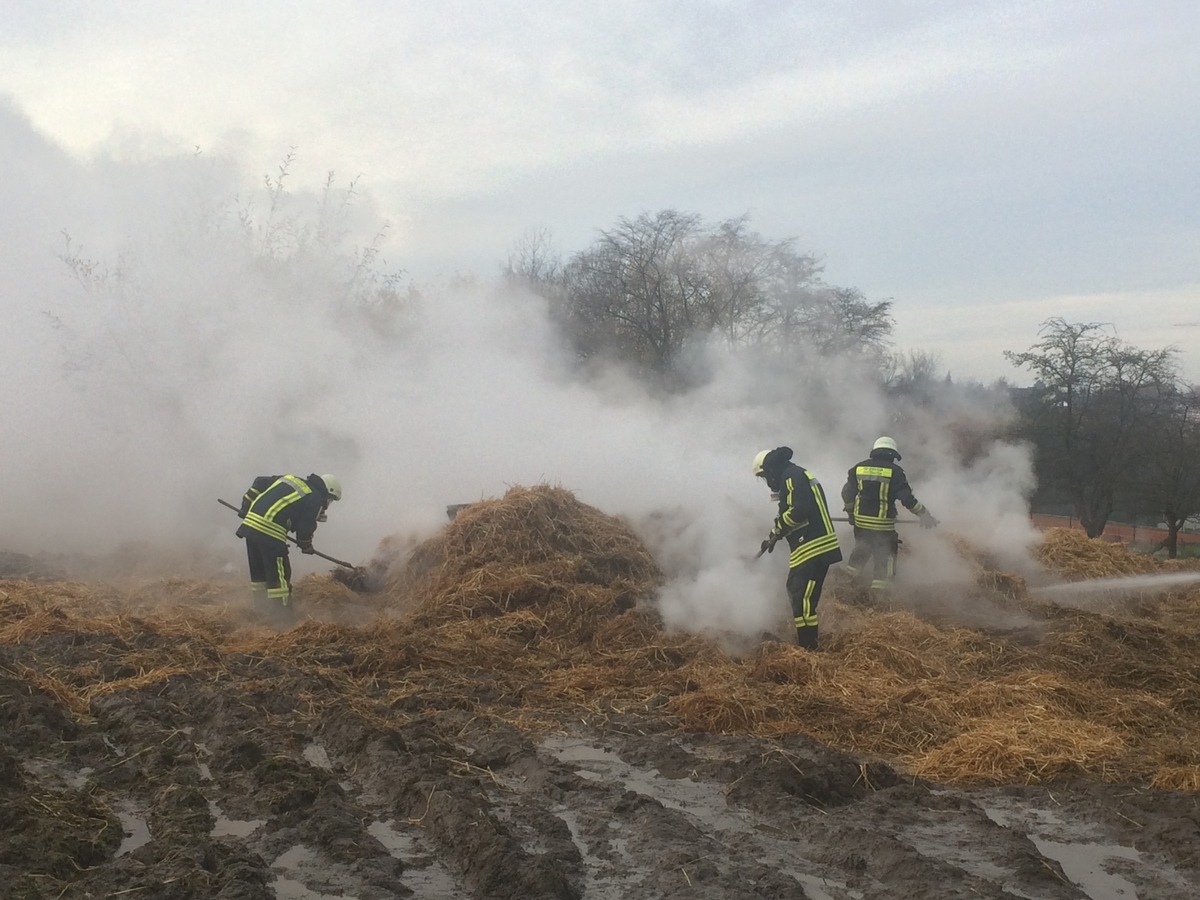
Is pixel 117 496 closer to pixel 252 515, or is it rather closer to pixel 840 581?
pixel 252 515

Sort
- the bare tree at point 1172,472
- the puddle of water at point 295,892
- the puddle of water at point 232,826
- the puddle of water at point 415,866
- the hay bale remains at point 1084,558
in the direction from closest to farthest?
the puddle of water at point 295,892 → the puddle of water at point 415,866 → the puddle of water at point 232,826 → the hay bale remains at point 1084,558 → the bare tree at point 1172,472

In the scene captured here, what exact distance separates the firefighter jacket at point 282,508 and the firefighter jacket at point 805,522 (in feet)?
15.8

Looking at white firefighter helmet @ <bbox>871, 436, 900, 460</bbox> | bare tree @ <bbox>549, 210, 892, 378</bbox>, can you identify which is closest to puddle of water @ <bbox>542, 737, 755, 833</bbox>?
white firefighter helmet @ <bbox>871, 436, 900, 460</bbox>

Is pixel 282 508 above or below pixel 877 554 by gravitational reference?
above

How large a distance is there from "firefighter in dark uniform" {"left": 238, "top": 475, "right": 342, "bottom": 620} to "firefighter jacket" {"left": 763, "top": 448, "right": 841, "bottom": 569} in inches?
189

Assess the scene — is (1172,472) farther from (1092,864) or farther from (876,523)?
(1092,864)

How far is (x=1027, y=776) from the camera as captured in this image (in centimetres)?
598

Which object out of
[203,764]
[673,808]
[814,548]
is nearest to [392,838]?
[673,808]

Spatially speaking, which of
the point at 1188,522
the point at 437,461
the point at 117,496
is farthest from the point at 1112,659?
the point at 1188,522

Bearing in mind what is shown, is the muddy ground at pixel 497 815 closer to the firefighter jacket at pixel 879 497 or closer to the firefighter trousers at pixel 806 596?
the firefighter trousers at pixel 806 596

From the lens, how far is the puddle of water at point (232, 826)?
16.1 feet

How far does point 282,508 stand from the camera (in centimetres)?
1068

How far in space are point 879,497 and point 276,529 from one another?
20.8ft

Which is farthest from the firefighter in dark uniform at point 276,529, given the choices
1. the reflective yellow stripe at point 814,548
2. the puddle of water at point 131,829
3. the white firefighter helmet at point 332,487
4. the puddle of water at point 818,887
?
the puddle of water at point 818,887
